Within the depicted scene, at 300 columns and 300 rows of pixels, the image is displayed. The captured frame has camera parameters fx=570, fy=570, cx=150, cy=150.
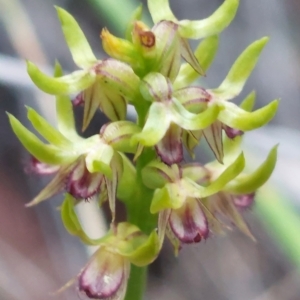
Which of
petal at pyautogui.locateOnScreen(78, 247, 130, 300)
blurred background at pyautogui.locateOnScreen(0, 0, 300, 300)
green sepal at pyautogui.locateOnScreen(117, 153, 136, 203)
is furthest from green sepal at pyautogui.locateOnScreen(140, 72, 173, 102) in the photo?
blurred background at pyautogui.locateOnScreen(0, 0, 300, 300)

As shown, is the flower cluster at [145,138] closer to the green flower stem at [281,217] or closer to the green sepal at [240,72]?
the green sepal at [240,72]

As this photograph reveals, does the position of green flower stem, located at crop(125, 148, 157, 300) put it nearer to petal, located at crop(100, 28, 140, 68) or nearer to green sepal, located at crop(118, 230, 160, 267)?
green sepal, located at crop(118, 230, 160, 267)

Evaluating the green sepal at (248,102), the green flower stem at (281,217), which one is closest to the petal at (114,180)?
the green sepal at (248,102)

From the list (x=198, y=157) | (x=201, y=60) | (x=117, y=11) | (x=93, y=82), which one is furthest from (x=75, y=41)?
(x=198, y=157)

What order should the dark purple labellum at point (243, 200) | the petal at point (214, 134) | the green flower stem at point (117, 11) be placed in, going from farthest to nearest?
the green flower stem at point (117, 11) < the dark purple labellum at point (243, 200) < the petal at point (214, 134)

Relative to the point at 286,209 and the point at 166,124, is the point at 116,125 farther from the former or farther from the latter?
the point at 286,209
